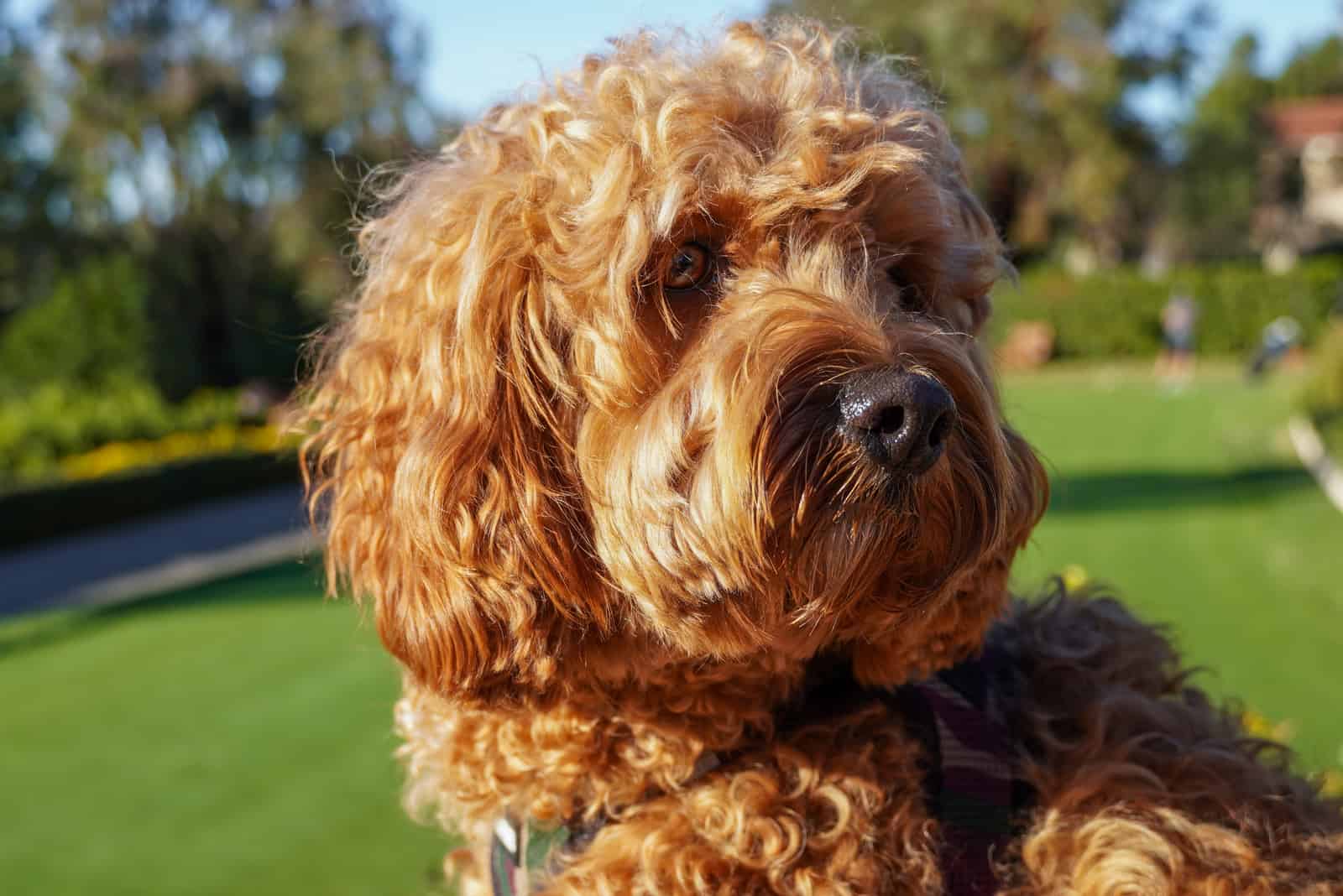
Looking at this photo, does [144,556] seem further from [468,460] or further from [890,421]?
[890,421]

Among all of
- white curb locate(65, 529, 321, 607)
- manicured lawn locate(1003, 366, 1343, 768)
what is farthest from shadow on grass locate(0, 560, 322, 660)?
manicured lawn locate(1003, 366, 1343, 768)

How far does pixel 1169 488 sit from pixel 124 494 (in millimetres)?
13838

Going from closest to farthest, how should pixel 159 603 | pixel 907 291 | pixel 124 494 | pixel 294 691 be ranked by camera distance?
pixel 907 291 < pixel 294 691 < pixel 159 603 < pixel 124 494

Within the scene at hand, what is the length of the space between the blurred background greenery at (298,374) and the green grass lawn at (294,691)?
3cm

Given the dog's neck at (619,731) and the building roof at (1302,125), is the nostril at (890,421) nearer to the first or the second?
the dog's neck at (619,731)

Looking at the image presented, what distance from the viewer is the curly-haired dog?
1904 millimetres

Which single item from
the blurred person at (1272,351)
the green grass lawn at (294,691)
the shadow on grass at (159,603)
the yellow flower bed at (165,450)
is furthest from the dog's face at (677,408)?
the blurred person at (1272,351)

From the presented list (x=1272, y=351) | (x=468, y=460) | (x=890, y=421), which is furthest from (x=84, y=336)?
(x=890, y=421)

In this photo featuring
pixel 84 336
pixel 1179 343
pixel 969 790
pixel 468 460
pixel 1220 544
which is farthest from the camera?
pixel 1179 343

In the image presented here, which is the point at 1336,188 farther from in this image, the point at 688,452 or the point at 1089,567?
the point at 688,452

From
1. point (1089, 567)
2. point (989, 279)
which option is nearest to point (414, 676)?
point (989, 279)

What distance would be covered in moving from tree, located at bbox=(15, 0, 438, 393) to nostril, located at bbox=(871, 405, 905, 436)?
3360 cm

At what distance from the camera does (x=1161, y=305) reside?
116ft

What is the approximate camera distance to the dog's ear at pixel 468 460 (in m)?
1.95
